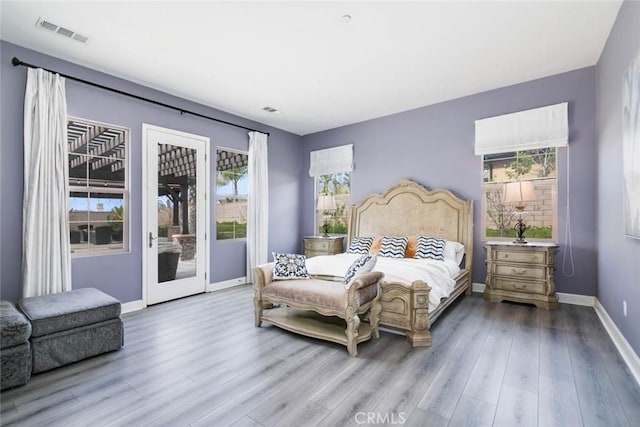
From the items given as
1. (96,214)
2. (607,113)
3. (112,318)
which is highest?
(607,113)

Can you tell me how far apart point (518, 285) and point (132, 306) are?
4.93 m

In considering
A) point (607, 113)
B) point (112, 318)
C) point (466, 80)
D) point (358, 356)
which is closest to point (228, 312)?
point (112, 318)

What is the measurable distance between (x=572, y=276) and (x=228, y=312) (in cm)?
436

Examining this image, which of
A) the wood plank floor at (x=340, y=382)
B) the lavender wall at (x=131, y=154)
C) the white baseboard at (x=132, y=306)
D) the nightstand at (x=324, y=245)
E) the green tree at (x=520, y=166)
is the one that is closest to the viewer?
the wood plank floor at (x=340, y=382)

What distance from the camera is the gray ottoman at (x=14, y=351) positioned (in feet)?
6.77

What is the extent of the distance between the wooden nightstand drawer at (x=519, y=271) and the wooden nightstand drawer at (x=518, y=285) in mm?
75

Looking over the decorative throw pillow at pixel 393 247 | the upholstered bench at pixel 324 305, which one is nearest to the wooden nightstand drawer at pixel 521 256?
the decorative throw pillow at pixel 393 247

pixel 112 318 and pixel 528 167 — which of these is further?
pixel 528 167

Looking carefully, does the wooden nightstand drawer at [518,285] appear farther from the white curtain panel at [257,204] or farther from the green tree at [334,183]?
the white curtain panel at [257,204]

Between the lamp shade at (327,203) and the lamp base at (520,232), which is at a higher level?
the lamp shade at (327,203)

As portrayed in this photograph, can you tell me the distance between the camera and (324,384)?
211cm

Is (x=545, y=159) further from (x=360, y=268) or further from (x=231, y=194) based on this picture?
(x=231, y=194)

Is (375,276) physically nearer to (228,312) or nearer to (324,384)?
(324,384)

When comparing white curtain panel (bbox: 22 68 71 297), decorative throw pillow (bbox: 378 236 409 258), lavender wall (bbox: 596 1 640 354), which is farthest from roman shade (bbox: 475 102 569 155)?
white curtain panel (bbox: 22 68 71 297)
